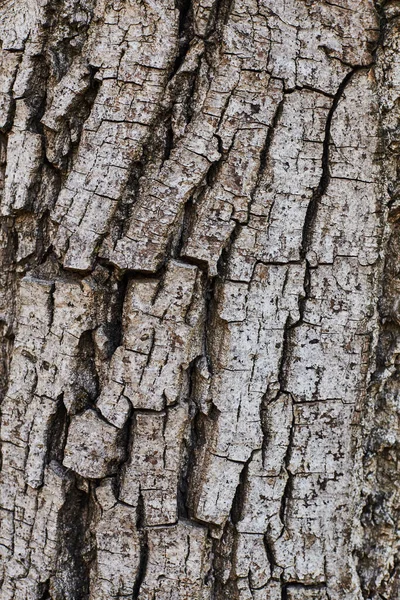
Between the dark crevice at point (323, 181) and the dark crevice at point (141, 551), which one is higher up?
the dark crevice at point (323, 181)

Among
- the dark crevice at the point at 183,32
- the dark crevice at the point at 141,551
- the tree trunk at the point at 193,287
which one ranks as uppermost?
the dark crevice at the point at 183,32

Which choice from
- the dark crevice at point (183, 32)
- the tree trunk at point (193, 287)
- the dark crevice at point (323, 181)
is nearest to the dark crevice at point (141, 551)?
the tree trunk at point (193, 287)

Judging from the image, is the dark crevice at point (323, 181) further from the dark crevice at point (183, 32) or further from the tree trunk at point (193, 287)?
the dark crevice at point (183, 32)

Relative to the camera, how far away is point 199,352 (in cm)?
→ 140

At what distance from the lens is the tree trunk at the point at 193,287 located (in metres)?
1.35

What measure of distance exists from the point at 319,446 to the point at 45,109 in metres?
1.12

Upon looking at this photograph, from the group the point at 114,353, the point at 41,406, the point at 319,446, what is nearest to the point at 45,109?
the point at 114,353

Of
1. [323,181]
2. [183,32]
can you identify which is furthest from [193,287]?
[183,32]

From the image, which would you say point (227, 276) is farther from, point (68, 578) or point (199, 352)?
point (68, 578)

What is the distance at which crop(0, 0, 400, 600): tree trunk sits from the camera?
135 centimetres

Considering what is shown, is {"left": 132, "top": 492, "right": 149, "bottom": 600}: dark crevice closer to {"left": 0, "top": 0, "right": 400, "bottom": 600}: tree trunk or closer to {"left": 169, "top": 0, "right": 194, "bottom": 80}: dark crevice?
{"left": 0, "top": 0, "right": 400, "bottom": 600}: tree trunk

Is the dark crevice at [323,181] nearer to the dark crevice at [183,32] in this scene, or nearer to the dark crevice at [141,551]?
the dark crevice at [183,32]

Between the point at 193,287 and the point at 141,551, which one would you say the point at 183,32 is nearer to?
the point at 193,287

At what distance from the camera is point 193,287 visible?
136cm
